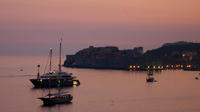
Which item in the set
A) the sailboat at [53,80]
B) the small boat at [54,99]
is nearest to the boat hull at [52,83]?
the sailboat at [53,80]

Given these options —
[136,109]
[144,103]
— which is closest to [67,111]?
[136,109]

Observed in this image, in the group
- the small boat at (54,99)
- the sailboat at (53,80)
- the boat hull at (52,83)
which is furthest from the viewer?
the sailboat at (53,80)

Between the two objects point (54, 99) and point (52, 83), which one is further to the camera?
point (52, 83)

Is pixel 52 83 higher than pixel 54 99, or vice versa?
pixel 52 83

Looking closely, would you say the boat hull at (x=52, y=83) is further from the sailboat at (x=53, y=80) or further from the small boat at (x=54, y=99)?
the small boat at (x=54, y=99)

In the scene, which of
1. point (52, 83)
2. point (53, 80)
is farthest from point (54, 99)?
point (53, 80)

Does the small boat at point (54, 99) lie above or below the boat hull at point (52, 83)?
below

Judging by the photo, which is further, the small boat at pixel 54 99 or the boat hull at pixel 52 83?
the boat hull at pixel 52 83

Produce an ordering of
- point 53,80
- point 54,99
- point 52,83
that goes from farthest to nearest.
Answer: point 53,80 < point 52,83 < point 54,99

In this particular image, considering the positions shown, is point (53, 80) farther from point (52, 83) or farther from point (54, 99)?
point (54, 99)

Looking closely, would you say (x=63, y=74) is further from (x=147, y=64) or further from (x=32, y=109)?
(x=147, y=64)

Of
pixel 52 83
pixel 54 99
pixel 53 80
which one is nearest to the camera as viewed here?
pixel 54 99

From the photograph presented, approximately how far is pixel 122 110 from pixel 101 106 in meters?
2.68

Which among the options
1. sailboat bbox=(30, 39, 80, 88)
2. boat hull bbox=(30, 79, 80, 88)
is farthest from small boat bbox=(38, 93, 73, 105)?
sailboat bbox=(30, 39, 80, 88)
